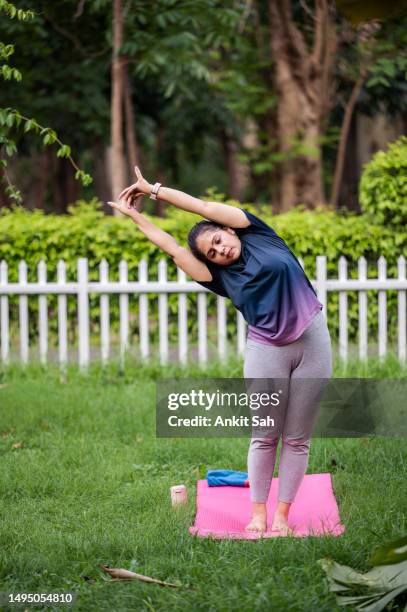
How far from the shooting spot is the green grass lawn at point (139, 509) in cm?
330

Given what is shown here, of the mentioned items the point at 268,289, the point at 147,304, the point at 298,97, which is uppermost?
the point at 298,97

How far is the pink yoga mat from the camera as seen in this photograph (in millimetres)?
4023

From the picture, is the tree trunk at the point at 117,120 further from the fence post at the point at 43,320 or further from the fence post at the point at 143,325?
the fence post at the point at 143,325

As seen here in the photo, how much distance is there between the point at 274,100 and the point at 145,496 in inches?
394

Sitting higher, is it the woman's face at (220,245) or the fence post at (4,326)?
the woman's face at (220,245)

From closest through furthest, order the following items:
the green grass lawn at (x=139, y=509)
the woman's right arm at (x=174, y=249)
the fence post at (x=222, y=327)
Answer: the green grass lawn at (x=139, y=509) < the woman's right arm at (x=174, y=249) < the fence post at (x=222, y=327)

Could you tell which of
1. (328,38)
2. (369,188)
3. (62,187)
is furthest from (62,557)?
(62,187)

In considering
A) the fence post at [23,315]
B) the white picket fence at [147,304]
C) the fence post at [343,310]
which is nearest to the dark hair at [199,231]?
the white picket fence at [147,304]

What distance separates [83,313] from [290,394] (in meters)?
4.22

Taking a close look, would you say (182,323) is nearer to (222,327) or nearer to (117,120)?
(222,327)

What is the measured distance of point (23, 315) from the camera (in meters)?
7.97

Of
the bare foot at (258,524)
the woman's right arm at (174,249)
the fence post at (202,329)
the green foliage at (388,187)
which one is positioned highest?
the green foliage at (388,187)

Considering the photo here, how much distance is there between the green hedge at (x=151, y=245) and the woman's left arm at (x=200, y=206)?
411 cm

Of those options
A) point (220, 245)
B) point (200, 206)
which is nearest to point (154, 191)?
point (200, 206)
